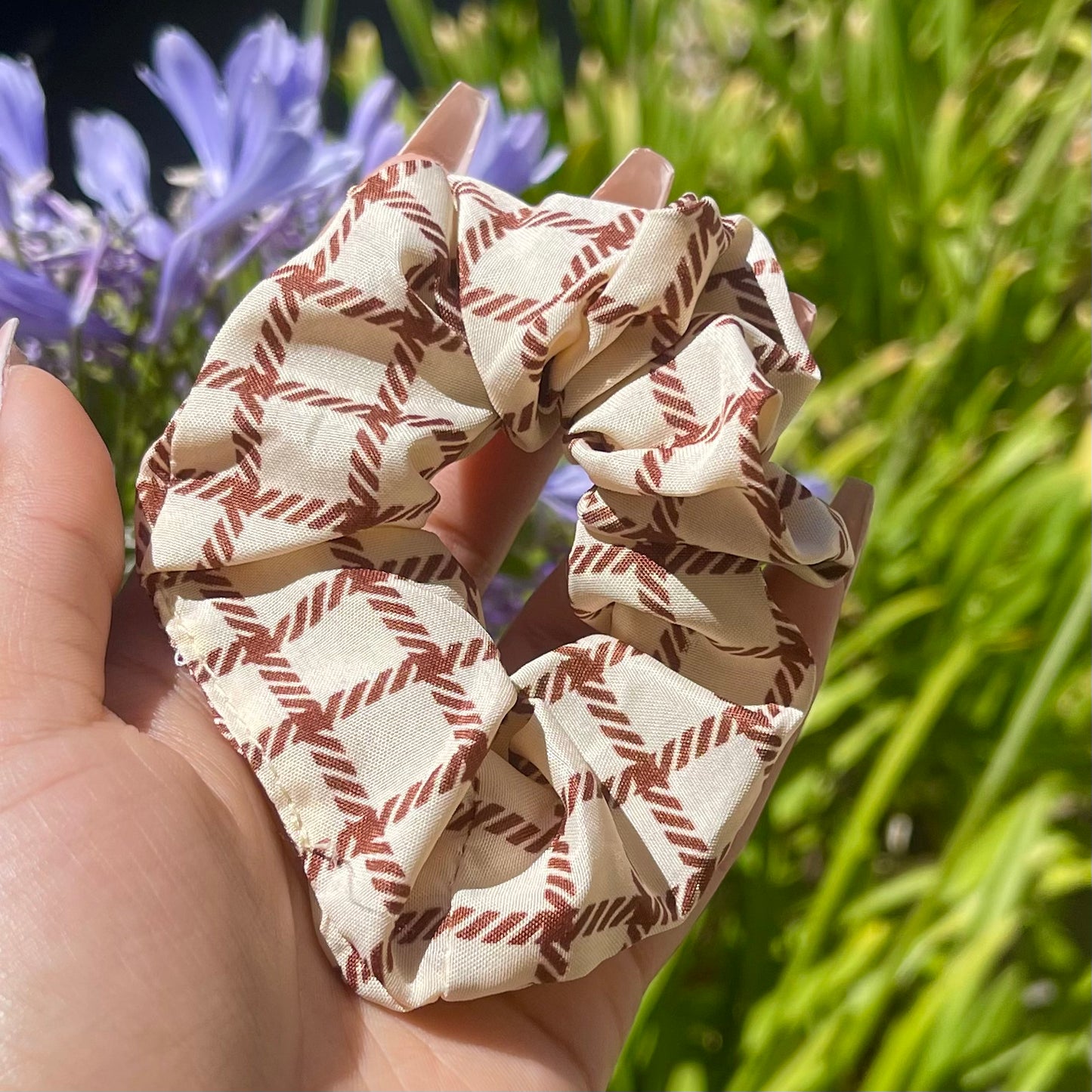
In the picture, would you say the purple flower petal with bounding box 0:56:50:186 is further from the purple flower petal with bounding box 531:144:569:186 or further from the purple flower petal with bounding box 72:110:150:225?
the purple flower petal with bounding box 531:144:569:186

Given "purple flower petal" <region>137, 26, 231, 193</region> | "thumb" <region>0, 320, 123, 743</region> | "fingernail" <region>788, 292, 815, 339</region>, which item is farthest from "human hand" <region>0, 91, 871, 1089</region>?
"fingernail" <region>788, 292, 815, 339</region>

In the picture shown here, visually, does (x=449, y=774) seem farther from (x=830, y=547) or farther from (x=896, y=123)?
(x=896, y=123)

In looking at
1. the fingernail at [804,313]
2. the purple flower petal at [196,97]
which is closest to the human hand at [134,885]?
the purple flower petal at [196,97]

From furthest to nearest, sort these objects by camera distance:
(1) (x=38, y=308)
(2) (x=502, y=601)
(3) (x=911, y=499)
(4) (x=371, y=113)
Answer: (3) (x=911, y=499)
(2) (x=502, y=601)
(4) (x=371, y=113)
(1) (x=38, y=308)

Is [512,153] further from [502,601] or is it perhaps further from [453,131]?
[502,601]

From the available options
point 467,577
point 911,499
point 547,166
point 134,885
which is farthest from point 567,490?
point 911,499

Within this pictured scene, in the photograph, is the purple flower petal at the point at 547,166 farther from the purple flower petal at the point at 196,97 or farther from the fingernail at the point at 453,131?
the purple flower petal at the point at 196,97

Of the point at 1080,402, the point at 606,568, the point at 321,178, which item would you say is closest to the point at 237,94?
the point at 321,178
